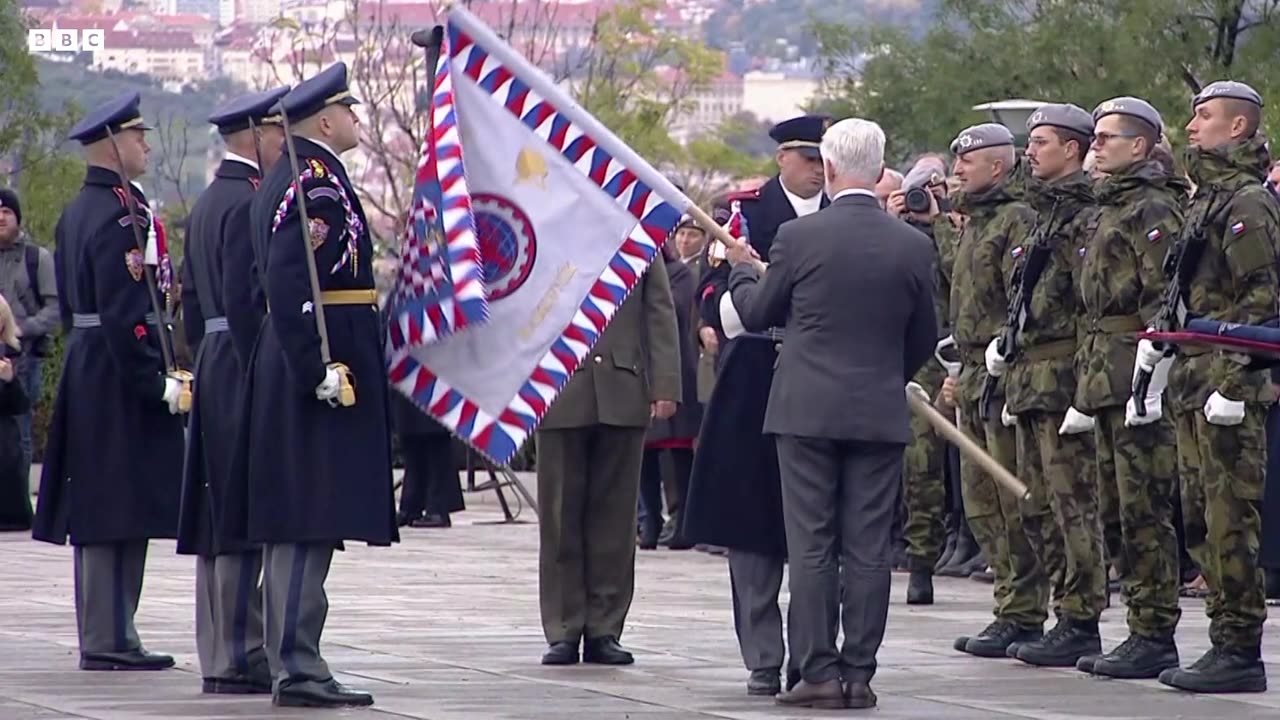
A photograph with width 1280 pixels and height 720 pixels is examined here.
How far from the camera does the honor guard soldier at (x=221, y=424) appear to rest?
32.4 ft

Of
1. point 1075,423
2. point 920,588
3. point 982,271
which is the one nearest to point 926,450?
point 920,588

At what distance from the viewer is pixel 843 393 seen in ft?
30.8

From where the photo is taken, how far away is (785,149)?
Answer: 33.2ft

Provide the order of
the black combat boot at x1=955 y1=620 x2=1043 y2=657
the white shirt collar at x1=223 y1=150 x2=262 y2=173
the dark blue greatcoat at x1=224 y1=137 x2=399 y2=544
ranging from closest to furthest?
the dark blue greatcoat at x1=224 y1=137 x2=399 y2=544 → the white shirt collar at x1=223 y1=150 x2=262 y2=173 → the black combat boot at x1=955 y1=620 x2=1043 y2=657

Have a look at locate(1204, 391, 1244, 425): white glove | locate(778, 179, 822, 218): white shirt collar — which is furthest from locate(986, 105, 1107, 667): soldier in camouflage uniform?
locate(778, 179, 822, 218): white shirt collar

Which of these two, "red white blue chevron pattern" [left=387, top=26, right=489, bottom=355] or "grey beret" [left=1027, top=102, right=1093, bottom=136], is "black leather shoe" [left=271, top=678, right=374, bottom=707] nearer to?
"red white blue chevron pattern" [left=387, top=26, right=489, bottom=355]

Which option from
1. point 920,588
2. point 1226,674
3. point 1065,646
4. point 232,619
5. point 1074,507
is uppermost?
point 1074,507

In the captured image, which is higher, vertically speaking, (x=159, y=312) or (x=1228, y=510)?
(x=159, y=312)

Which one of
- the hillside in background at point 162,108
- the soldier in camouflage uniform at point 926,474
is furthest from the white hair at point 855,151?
the hillside in background at point 162,108

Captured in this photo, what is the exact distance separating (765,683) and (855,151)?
1.97m

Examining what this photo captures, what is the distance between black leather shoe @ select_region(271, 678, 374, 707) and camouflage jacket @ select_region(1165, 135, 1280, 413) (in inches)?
126

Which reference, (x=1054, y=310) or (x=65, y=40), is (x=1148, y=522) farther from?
(x=65, y=40)

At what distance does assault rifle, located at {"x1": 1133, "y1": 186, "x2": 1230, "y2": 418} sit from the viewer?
996cm

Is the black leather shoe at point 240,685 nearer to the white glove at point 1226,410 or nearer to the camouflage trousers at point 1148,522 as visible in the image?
the camouflage trousers at point 1148,522
